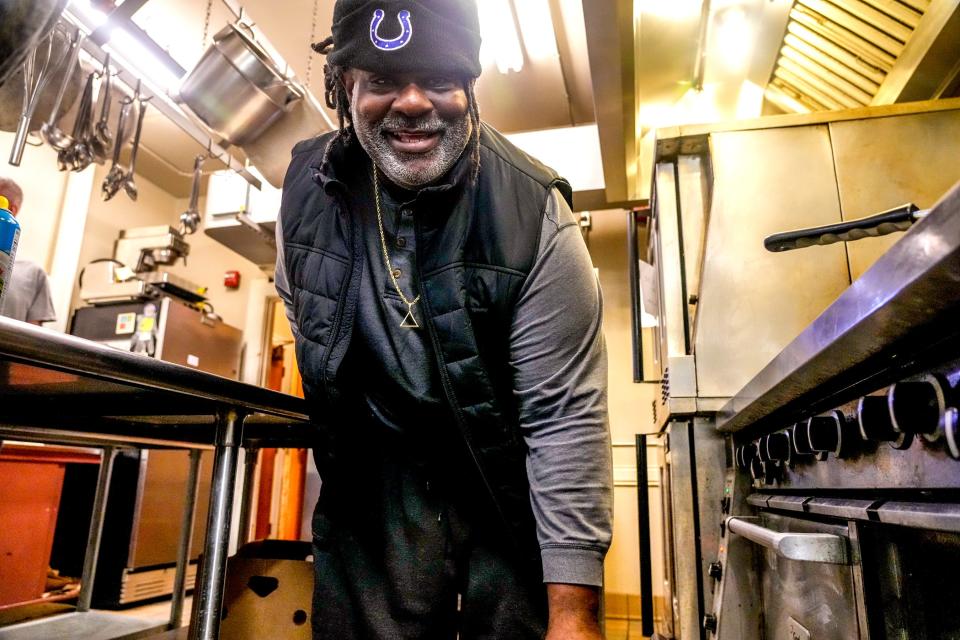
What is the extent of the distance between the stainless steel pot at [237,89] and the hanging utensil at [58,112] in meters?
0.38

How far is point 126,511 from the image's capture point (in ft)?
11.4

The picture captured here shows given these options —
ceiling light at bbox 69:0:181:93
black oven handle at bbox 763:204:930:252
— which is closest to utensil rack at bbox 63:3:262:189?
ceiling light at bbox 69:0:181:93

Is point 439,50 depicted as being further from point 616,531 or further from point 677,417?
point 616,531

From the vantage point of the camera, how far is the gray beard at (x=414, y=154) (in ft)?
3.39

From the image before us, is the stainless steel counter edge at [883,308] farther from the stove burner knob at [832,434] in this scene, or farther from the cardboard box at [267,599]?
the cardboard box at [267,599]

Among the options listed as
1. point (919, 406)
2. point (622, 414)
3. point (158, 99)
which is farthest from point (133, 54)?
point (622, 414)

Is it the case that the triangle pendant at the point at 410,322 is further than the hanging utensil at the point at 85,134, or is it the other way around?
the hanging utensil at the point at 85,134

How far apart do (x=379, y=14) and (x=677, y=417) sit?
4.14 ft

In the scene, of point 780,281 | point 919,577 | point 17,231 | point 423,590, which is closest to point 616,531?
point 780,281

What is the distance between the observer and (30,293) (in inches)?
110

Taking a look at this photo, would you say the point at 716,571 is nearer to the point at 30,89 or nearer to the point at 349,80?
the point at 349,80

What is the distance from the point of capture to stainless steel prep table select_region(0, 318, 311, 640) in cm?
82

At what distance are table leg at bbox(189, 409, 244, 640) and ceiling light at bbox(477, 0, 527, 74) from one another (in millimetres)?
1941

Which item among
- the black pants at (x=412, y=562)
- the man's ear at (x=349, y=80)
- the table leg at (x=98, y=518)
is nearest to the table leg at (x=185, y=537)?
the table leg at (x=98, y=518)
